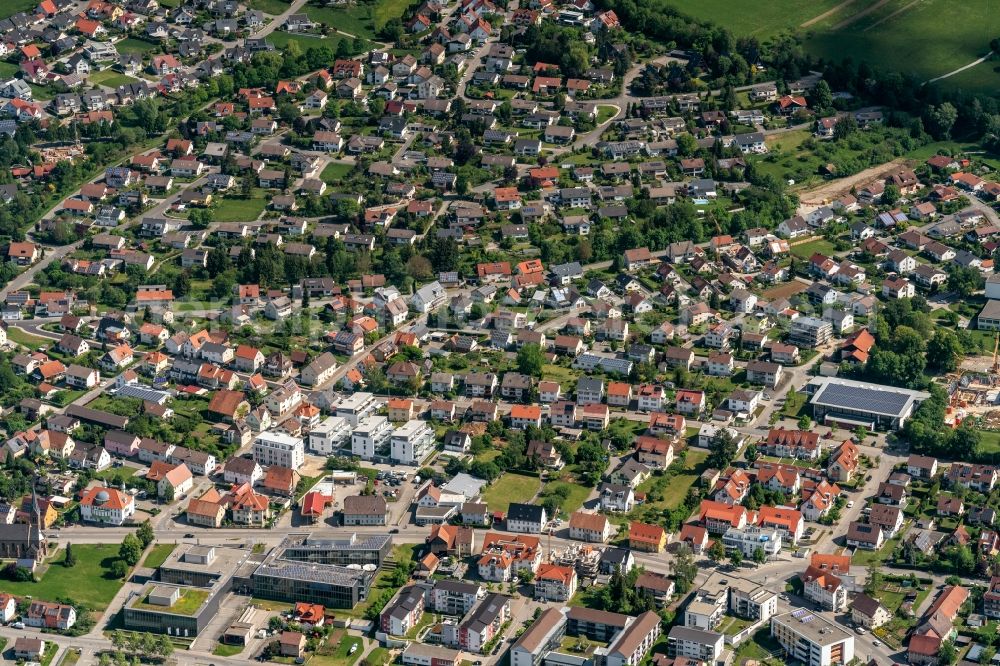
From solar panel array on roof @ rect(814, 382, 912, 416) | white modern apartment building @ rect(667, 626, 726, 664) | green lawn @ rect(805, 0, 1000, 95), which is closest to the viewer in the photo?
white modern apartment building @ rect(667, 626, 726, 664)

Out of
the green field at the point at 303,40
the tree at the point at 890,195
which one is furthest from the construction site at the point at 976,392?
the green field at the point at 303,40

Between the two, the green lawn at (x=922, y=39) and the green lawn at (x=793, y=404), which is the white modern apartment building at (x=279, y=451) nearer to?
the green lawn at (x=793, y=404)

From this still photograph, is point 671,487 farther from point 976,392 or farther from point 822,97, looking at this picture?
point 822,97

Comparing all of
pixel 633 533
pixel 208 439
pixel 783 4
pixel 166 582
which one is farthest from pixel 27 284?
pixel 783 4

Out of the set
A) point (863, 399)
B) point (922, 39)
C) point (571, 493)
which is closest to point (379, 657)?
point (571, 493)

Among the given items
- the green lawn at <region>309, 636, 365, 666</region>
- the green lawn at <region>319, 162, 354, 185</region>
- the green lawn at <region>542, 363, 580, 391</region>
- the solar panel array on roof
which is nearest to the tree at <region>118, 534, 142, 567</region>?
the green lawn at <region>309, 636, 365, 666</region>

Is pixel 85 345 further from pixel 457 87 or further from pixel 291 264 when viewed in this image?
pixel 457 87

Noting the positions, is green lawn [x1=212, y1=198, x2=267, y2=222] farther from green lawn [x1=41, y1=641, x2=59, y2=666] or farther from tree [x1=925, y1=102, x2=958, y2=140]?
green lawn [x1=41, y1=641, x2=59, y2=666]
